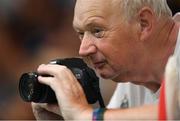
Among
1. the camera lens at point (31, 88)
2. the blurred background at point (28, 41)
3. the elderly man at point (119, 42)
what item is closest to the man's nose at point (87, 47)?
the elderly man at point (119, 42)

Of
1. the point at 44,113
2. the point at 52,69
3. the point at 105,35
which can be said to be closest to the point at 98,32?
the point at 105,35

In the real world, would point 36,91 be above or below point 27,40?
above

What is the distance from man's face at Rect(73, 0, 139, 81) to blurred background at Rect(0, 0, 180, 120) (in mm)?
959

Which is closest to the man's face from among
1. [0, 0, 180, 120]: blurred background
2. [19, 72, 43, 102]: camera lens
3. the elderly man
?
the elderly man

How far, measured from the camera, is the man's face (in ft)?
3.97

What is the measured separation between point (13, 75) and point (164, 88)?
61.4 inches

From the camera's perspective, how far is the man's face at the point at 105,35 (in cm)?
121

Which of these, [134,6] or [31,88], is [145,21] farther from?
[31,88]

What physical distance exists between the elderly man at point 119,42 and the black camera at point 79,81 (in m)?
0.02

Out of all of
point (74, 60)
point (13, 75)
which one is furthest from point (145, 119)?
point (13, 75)

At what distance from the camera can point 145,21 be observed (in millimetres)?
1240

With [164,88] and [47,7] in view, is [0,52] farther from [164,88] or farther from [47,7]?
[164,88]

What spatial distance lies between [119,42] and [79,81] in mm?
114

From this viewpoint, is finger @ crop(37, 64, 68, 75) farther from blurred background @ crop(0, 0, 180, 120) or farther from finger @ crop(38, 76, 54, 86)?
blurred background @ crop(0, 0, 180, 120)
